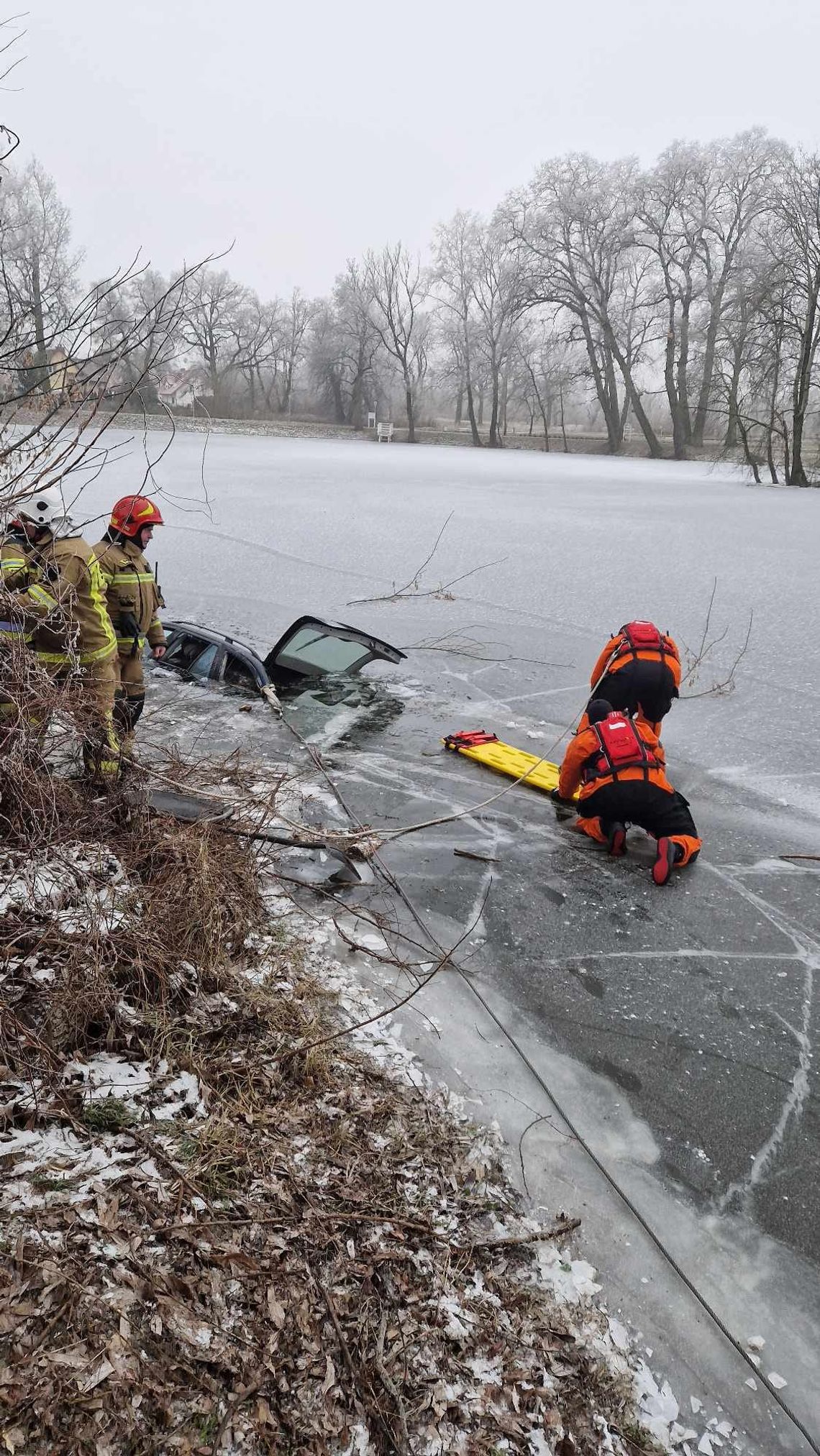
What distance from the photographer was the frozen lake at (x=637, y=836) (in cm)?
324

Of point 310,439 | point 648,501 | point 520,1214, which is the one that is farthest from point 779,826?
point 310,439

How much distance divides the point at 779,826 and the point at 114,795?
420 centimetres

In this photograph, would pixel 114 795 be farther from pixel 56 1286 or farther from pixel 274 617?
pixel 274 617

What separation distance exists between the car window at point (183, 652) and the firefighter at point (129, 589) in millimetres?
2155

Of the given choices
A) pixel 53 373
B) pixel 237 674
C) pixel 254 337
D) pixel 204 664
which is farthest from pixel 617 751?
pixel 254 337

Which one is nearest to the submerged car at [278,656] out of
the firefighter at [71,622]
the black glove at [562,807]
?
the black glove at [562,807]

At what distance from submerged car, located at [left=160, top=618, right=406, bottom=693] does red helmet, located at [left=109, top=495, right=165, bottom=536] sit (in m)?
2.10

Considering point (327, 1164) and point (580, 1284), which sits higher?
point (327, 1164)

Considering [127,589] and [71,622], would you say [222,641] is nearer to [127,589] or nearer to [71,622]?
[127,589]

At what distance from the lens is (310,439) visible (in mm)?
43562

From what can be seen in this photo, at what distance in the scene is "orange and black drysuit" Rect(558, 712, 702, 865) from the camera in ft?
16.4

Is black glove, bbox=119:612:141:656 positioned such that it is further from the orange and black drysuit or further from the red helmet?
the orange and black drysuit

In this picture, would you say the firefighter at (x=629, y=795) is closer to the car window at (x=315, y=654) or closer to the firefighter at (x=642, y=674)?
the firefighter at (x=642, y=674)

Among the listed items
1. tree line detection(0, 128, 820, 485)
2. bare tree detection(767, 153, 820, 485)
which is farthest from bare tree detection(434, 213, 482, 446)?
bare tree detection(767, 153, 820, 485)
